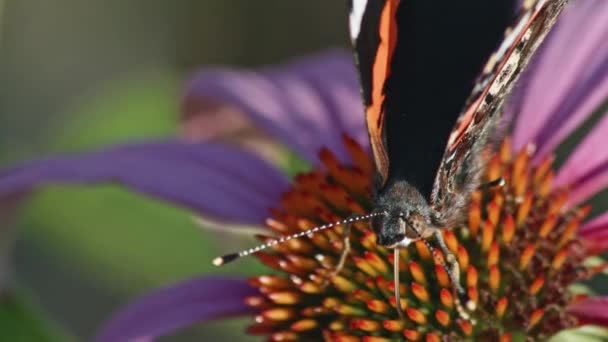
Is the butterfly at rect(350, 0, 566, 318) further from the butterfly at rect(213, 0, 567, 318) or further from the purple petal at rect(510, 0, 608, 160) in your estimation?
the purple petal at rect(510, 0, 608, 160)

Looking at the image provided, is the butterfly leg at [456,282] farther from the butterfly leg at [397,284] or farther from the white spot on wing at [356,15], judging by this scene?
the white spot on wing at [356,15]

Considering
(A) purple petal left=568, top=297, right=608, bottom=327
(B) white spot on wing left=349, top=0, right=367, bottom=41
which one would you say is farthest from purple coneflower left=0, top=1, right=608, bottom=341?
(B) white spot on wing left=349, top=0, right=367, bottom=41

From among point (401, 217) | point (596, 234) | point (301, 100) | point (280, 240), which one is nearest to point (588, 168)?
point (596, 234)

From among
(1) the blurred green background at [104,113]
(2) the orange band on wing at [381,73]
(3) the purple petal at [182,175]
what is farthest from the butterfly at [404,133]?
(1) the blurred green background at [104,113]

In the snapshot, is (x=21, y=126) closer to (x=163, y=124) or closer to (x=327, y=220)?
(x=163, y=124)

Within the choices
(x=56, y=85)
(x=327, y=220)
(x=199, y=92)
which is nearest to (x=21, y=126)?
(x=56, y=85)

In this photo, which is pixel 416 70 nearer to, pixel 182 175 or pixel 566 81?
pixel 566 81
